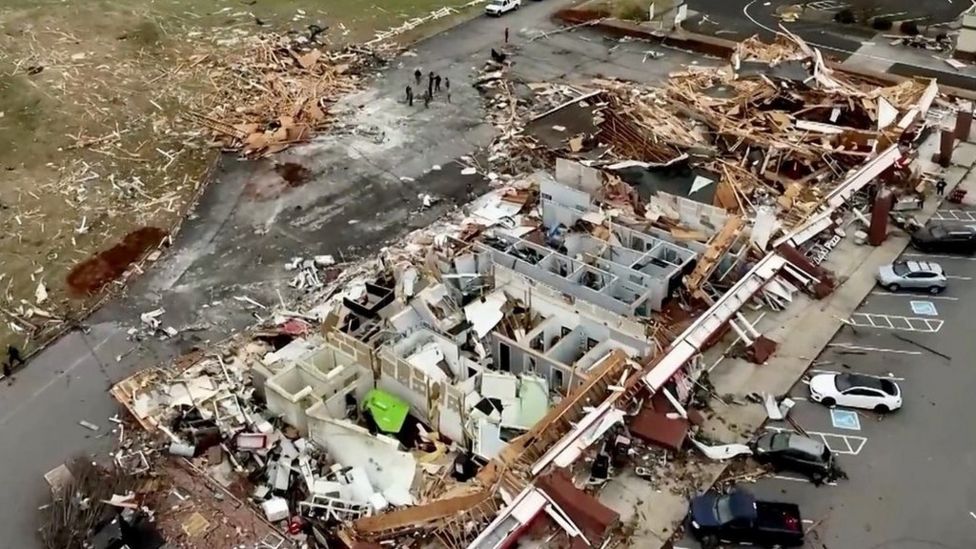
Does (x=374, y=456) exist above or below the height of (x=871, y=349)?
above

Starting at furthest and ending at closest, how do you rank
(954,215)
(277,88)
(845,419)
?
1. (277,88)
2. (954,215)
3. (845,419)

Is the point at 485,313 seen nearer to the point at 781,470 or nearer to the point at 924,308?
the point at 781,470

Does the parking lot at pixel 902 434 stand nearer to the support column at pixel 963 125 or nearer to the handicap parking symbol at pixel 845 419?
the handicap parking symbol at pixel 845 419

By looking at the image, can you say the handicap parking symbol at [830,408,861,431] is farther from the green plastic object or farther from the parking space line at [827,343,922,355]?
the green plastic object

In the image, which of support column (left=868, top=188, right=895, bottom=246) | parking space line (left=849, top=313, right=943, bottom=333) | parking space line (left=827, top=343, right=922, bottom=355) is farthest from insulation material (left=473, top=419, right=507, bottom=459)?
support column (left=868, top=188, right=895, bottom=246)

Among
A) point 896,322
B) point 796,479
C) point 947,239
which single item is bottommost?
point 796,479

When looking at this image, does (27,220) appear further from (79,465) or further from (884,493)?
(884,493)

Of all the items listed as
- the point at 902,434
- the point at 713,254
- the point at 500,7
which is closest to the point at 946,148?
the point at 713,254
